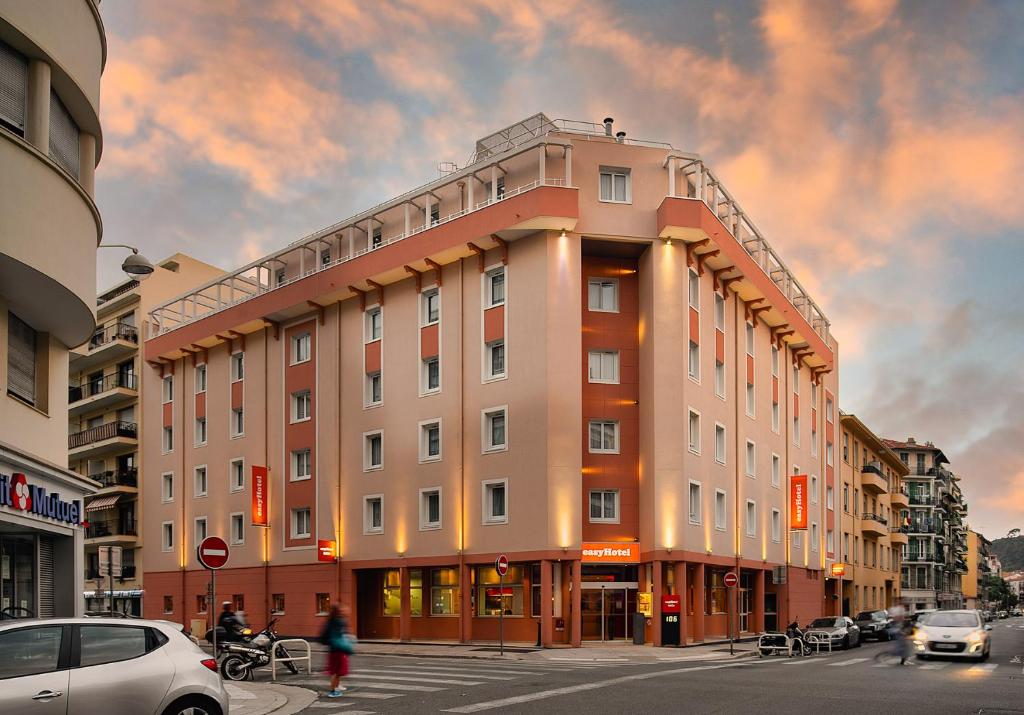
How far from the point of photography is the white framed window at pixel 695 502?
37.6 meters

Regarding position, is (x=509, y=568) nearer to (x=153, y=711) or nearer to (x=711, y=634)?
(x=711, y=634)

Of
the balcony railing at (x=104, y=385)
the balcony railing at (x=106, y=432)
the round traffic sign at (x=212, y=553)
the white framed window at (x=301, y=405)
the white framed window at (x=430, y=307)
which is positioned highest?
the white framed window at (x=430, y=307)

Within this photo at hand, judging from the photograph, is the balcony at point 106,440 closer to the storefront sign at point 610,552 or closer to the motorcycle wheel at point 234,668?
the storefront sign at point 610,552

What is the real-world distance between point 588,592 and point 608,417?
642cm

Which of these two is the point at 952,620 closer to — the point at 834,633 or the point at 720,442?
the point at 834,633

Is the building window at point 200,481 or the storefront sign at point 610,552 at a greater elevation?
the building window at point 200,481

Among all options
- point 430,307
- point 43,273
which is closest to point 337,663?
point 43,273

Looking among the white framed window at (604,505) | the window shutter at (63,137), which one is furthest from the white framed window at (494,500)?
the window shutter at (63,137)

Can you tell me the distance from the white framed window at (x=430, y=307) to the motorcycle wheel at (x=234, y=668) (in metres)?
20.8

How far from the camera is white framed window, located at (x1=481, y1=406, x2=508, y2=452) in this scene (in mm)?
36688

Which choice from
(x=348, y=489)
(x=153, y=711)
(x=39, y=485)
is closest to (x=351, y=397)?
(x=348, y=489)

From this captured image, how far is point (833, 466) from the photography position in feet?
200

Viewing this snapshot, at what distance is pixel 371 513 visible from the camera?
41406mm

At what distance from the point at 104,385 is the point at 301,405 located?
2127cm
